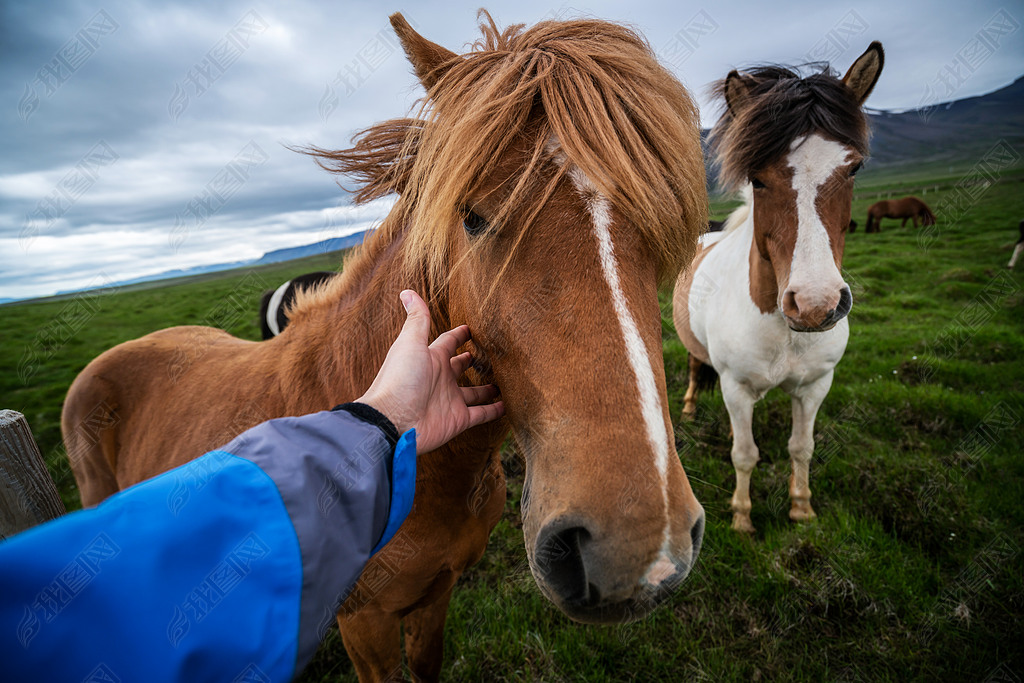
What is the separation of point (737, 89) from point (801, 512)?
3.78 metres

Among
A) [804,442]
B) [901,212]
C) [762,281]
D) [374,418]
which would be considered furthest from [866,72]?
[901,212]

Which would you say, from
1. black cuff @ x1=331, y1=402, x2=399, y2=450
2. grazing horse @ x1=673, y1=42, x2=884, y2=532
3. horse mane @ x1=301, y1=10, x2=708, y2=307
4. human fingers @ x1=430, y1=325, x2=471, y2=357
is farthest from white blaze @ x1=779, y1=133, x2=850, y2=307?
black cuff @ x1=331, y1=402, x2=399, y2=450

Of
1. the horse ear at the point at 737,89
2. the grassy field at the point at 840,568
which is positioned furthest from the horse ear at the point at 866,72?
the grassy field at the point at 840,568

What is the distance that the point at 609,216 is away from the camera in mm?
1280

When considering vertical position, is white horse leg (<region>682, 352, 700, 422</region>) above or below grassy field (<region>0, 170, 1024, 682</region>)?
below

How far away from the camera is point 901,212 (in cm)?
2547

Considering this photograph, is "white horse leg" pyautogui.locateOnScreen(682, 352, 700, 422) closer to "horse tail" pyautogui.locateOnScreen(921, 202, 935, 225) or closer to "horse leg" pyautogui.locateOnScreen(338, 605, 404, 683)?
"horse leg" pyautogui.locateOnScreen(338, 605, 404, 683)

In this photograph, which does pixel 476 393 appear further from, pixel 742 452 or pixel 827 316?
pixel 742 452

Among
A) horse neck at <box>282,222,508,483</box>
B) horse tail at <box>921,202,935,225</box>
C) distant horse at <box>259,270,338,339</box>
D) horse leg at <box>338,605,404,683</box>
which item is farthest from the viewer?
horse tail at <box>921,202,935,225</box>

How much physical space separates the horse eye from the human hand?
36 cm

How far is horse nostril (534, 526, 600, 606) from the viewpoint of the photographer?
43.1 inches

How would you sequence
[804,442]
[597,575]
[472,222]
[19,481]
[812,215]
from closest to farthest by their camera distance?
[597,575] < [472,222] < [19,481] < [812,215] < [804,442]

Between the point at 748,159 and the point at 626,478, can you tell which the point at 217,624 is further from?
the point at 748,159

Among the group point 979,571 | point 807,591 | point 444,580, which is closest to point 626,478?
point 444,580
